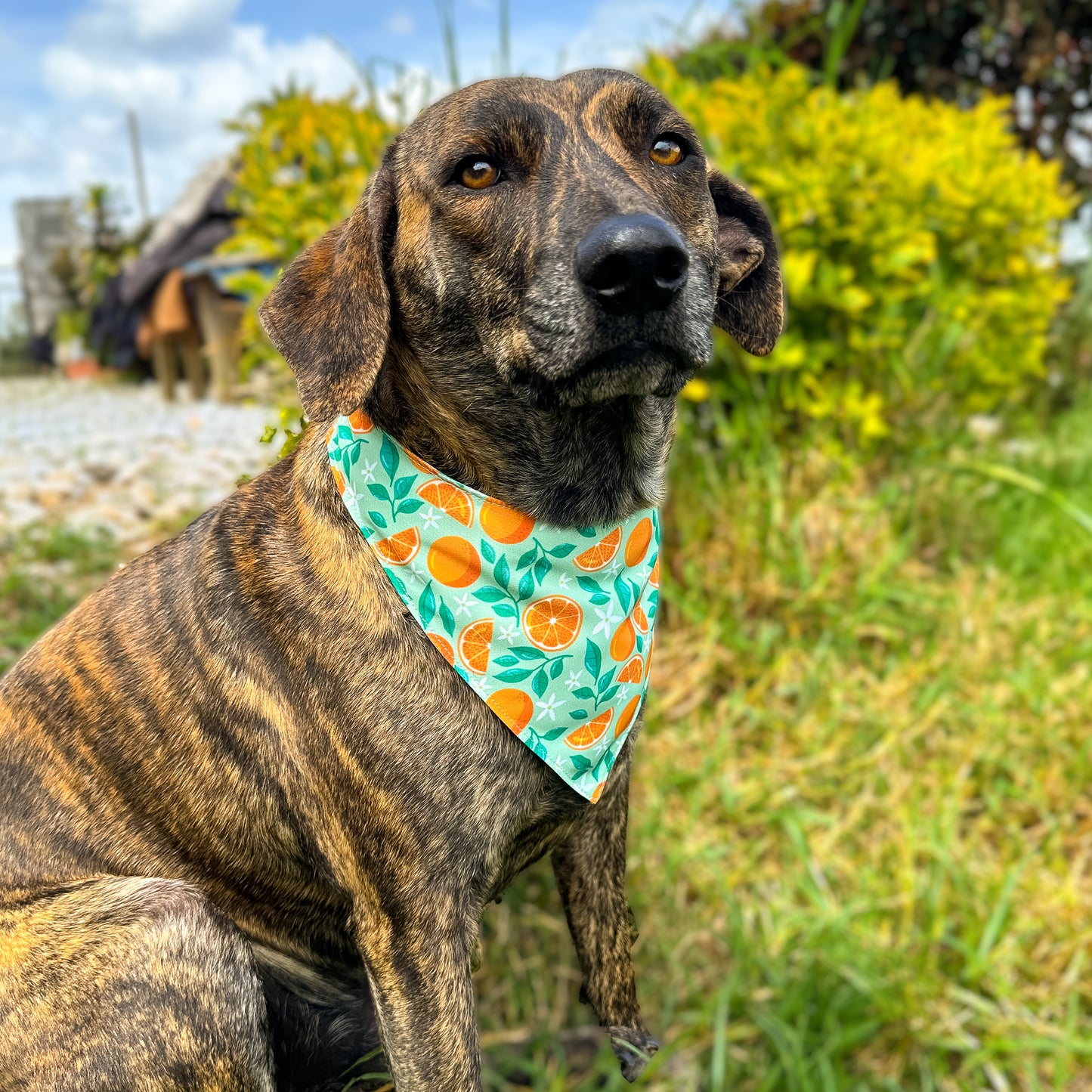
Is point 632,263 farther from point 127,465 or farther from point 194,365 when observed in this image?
point 194,365

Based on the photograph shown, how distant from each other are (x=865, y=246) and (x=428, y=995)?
3559 millimetres

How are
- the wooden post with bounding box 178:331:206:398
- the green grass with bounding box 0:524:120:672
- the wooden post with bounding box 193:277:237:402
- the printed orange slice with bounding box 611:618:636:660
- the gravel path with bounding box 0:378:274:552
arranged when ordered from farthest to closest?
the wooden post with bounding box 178:331:206:398 < the wooden post with bounding box 193:277:237:402 < the gravel path with bounding box 0:378:274:552 < the green grass with bounding box 0:524:120:672 < the printed orange slice with bounding box 611:618:636:660

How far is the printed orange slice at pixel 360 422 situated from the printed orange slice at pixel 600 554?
0.40 m

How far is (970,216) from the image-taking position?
4.93 meters

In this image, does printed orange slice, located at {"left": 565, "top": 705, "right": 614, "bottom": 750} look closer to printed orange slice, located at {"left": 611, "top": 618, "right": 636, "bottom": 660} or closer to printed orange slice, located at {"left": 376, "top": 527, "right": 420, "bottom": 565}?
printed orange slice, located at {"left": 611, "top": 618, "right": 636, "bottom": 660}

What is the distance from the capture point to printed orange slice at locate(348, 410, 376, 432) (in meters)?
1.73

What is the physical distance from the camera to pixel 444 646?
5.41 feet

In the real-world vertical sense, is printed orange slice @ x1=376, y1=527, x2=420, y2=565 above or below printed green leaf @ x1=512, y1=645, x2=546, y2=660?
above

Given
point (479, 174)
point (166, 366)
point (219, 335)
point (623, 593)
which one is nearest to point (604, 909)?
point (623, 593)

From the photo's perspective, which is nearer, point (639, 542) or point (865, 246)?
point (639, 542)

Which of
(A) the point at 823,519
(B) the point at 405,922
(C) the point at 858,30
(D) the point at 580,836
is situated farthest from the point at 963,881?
(C) the point at 858,30

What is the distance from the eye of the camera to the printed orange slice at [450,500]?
1.71 metres

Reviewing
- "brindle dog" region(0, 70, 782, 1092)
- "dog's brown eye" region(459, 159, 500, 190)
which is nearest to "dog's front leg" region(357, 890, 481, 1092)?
"brindle dog" region(0, 70, 782, 1092)

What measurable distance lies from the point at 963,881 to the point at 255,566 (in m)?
2.72
